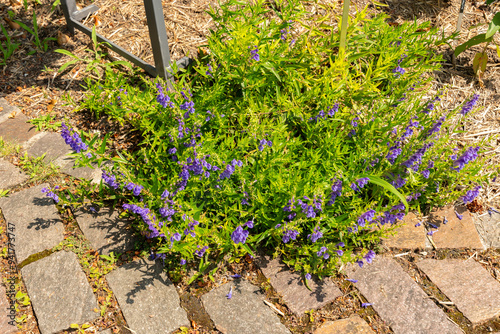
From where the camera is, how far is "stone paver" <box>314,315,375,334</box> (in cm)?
237

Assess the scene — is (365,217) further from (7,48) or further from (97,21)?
(7,48)

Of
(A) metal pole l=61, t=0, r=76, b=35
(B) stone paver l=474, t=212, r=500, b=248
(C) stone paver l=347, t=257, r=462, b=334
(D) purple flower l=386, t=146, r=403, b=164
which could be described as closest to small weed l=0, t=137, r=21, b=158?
(A) metal pole l=61, t=0, r=76, b=35

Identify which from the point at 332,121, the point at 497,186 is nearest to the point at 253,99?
the point at 332,121

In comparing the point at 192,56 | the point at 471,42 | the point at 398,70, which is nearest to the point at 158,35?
the point at 192,56

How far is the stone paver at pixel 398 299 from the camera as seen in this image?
2.41m

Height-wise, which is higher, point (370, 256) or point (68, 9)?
point (68, 9)

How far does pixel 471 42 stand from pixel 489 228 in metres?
1.63

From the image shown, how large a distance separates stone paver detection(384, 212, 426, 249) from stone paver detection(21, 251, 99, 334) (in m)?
1.90

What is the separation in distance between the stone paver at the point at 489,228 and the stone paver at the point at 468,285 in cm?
24

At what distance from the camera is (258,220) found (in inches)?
104

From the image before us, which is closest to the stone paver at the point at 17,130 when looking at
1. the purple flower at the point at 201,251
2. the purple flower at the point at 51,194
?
the purple flower at the point at 51,194

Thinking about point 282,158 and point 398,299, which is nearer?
point 398,299

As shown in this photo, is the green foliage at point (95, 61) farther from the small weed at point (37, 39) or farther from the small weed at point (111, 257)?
the small weed at point (111, 257)

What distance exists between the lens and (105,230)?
275 cm
